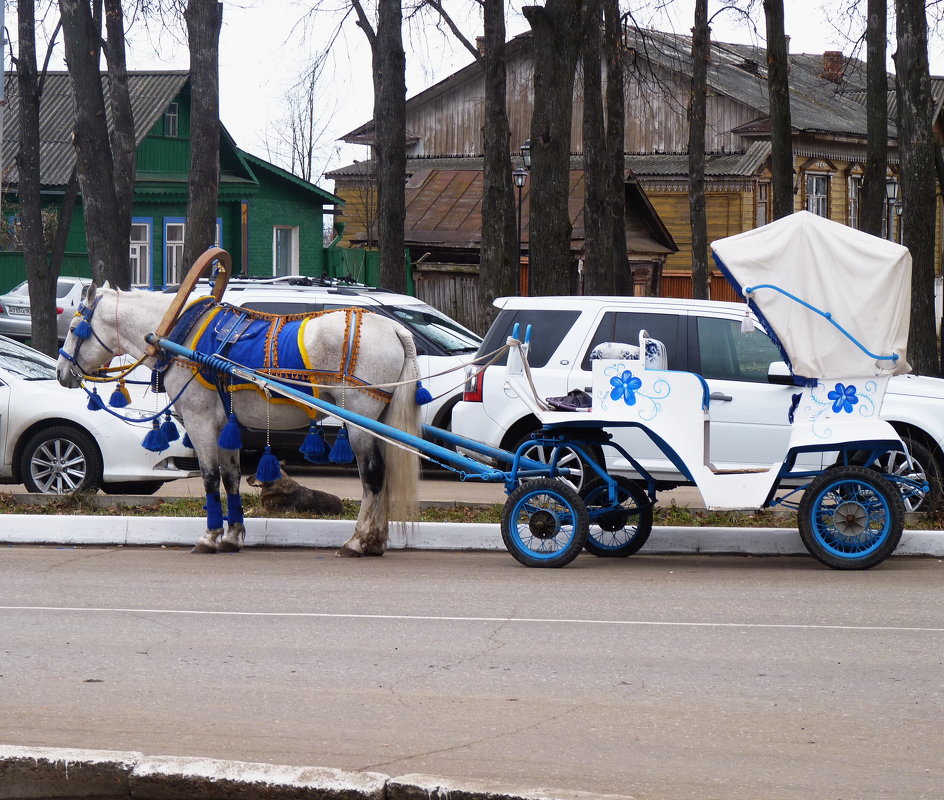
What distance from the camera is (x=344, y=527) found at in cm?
1168

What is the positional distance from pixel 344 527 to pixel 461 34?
60.8 ft

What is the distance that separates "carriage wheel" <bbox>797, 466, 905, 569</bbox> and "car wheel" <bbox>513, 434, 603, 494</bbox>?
65.8 inches

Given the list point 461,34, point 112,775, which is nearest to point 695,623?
point 112,775

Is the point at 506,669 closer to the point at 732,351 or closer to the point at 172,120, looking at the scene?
the point at 732,351

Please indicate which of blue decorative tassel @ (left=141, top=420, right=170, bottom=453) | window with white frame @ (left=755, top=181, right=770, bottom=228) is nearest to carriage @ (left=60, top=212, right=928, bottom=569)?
blue decorative tassel @ (left=141, top=420, right=170, bottom=453)

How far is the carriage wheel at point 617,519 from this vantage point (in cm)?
1062

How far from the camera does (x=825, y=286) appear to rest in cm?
1034

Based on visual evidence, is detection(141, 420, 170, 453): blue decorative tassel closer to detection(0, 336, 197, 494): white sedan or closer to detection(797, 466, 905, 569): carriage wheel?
detection(0, 336, 197, 494): white sedan

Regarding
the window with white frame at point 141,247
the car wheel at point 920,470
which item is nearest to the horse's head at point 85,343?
the car wheel at point 920,470

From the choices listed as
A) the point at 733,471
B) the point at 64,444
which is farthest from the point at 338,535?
the point at 64,444

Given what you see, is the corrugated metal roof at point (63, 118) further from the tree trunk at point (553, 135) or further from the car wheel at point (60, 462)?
the car wheel at point (60, 462)

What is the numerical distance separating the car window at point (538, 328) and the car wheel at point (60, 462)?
4035 millimetres

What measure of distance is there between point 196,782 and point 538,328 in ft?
28.4

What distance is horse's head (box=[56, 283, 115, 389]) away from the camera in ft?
37.1
